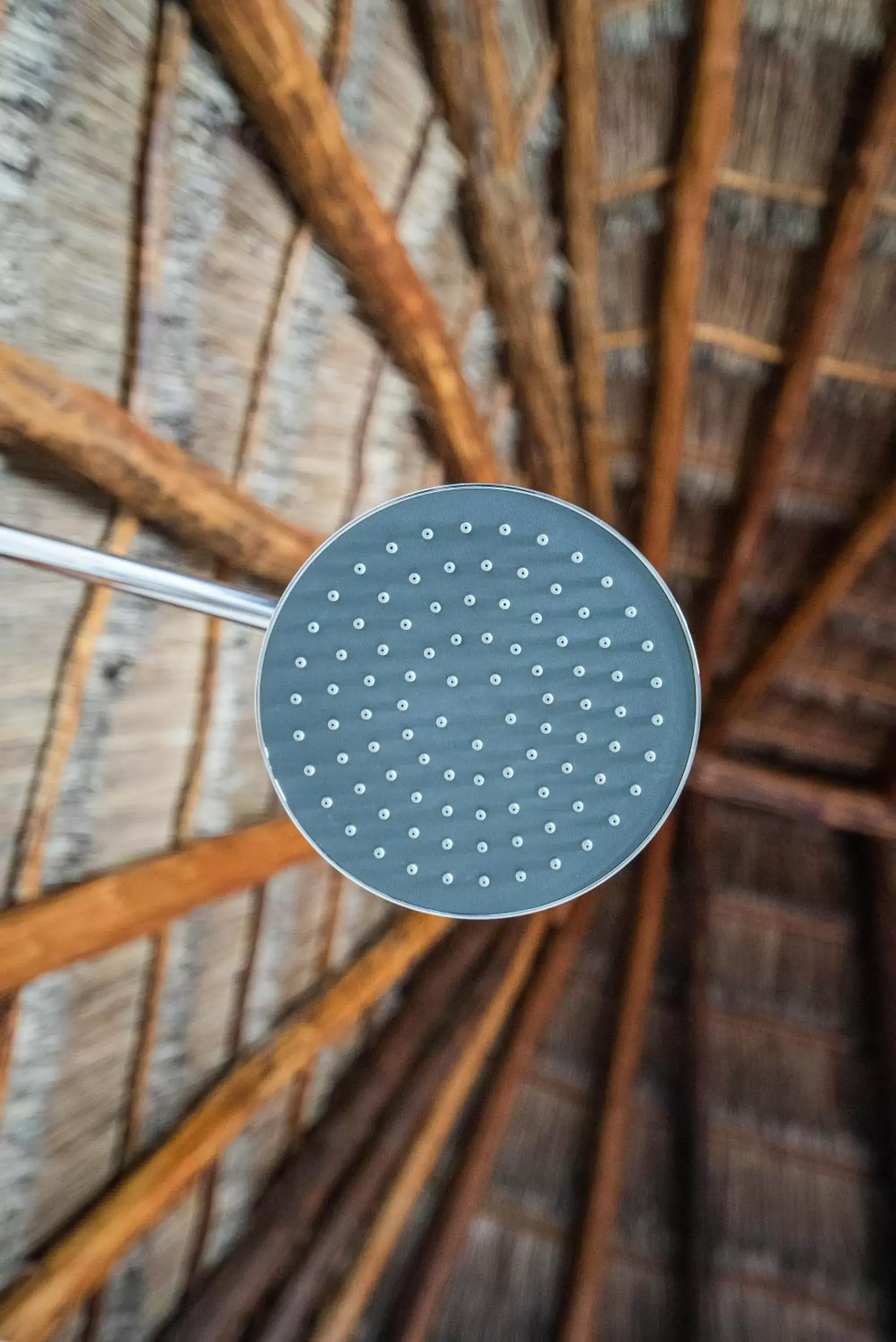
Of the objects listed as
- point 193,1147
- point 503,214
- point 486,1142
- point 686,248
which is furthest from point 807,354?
point 486,1142

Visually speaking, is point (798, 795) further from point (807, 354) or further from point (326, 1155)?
point (326, 1155)

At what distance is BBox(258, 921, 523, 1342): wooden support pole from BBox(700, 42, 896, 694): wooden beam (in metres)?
1.68

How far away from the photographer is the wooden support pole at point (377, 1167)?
11.7 ft

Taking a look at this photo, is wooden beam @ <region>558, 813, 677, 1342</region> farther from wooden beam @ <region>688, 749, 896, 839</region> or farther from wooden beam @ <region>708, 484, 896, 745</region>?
wooden beam @ <region>708, 484, 896, 745</region>

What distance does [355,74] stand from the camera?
95.4 inches

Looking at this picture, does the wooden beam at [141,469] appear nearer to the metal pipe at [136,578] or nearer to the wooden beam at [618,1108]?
the metal pipe at [136,578]

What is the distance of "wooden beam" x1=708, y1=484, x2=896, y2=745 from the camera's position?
13.3 ft

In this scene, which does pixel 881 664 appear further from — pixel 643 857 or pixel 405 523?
pixel 405 523

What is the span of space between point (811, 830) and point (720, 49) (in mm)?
3653

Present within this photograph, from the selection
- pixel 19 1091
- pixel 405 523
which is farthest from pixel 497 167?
pixel 19 1091

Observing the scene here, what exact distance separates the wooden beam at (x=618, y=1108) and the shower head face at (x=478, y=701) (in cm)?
334

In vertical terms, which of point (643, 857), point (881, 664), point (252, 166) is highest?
point (252, 166)

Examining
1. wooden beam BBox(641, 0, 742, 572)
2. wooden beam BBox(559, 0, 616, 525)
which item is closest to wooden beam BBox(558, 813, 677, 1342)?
wooden beam BBox(641, 0, 742, 572)

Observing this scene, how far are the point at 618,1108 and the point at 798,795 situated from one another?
5.19 ft
